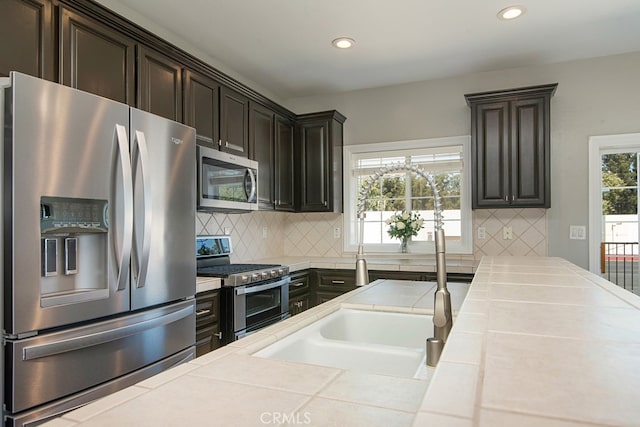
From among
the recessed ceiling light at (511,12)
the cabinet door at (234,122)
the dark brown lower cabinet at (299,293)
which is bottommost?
the dark brown lower cabinet at (299,293)

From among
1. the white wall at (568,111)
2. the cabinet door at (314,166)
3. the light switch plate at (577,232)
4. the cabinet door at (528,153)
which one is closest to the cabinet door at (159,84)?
the cabinet door at (314,166)

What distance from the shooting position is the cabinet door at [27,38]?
1672mm

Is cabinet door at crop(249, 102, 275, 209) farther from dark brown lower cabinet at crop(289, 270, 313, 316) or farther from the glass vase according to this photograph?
the glass vase

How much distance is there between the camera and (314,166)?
4.07m

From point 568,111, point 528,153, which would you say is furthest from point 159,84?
point 568,111

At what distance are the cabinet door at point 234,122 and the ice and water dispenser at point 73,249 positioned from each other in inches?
56.9

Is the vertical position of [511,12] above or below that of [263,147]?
above

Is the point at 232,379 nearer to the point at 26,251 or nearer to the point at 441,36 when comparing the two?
the point at 26,251

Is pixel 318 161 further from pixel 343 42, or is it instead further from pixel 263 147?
pixel 343 42

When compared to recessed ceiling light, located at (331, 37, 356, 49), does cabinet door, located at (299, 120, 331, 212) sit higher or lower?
lower

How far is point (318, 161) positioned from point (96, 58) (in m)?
2.28

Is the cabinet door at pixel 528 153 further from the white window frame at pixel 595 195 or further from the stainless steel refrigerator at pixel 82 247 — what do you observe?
the stainless steel refrigerator at pixel 82 247

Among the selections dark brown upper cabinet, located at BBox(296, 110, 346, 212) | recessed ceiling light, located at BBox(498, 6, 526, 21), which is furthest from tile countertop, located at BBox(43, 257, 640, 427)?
dark brown upper cabinet, located at BBox(296, 110, 346, 212)

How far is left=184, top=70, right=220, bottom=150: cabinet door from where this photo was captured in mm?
2707
